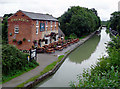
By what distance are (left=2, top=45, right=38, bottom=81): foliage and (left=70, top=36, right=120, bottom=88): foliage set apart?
13.5 feet

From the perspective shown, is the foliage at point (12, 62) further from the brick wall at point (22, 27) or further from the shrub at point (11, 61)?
the brick wall at point (22, 27)

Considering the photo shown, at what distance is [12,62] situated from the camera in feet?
35.2

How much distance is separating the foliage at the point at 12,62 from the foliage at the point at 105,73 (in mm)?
4128

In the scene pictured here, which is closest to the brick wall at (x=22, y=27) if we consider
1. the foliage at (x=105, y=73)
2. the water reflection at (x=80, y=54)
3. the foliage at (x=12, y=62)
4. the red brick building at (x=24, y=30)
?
the red brick building at (x=24, y=30)

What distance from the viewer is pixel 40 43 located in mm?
22141

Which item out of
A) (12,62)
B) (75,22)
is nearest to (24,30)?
(12,62)

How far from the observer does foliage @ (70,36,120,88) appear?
5.40m

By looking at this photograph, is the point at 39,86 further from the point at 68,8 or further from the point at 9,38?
the point at 68,8

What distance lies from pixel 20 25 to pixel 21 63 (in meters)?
9.53

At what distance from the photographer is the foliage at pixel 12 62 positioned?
33.4ft

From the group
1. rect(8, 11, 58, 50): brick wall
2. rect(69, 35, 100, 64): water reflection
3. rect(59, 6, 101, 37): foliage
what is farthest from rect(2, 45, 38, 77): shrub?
rect(59, 6, 101, 37): foliage

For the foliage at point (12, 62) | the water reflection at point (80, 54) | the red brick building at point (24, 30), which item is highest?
the red brick building at point (24, 30)

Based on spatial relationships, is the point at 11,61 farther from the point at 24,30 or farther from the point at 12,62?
the point at 24,30

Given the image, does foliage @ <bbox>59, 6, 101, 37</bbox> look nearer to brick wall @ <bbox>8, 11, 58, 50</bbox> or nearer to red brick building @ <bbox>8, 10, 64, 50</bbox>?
red brick building @ <bbox>8, 10, 64, 50</bbox>
